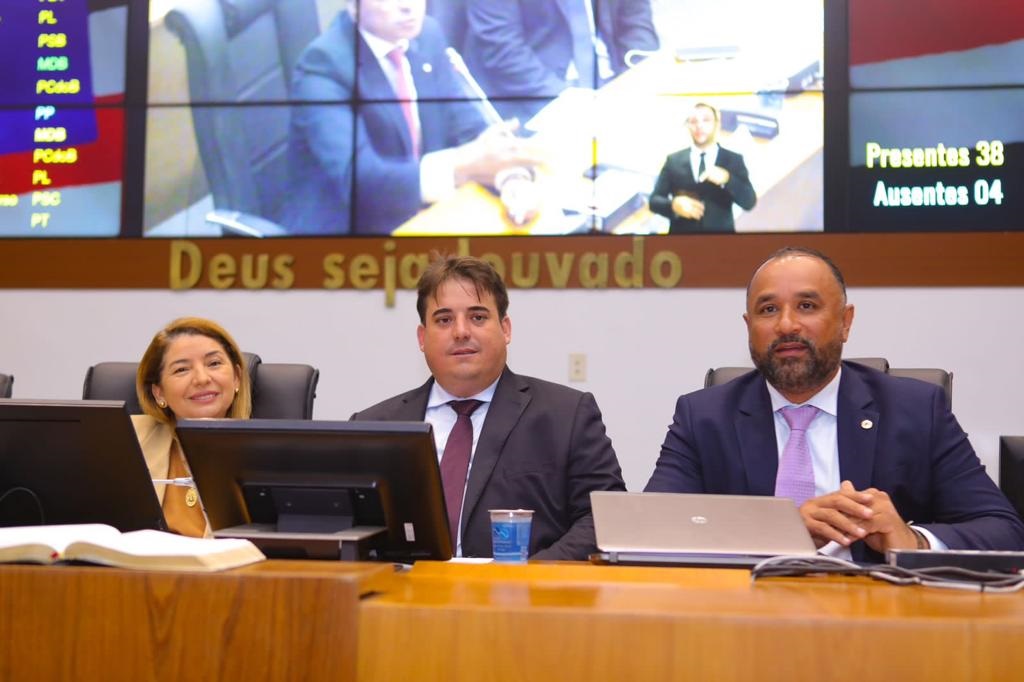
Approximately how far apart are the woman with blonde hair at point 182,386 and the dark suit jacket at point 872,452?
1194 millimetres

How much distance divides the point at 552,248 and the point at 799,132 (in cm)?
112

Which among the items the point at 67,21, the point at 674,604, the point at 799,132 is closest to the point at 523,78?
the point at 799,132

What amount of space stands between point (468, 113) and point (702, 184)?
104cm

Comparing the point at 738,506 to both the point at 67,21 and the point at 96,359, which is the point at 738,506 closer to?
the point at 96,359

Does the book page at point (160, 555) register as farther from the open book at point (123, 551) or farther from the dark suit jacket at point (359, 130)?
the dark suit jacket at point (359, 130)

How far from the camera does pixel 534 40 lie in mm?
4473

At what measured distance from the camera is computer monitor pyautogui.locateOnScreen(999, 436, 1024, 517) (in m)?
2.78

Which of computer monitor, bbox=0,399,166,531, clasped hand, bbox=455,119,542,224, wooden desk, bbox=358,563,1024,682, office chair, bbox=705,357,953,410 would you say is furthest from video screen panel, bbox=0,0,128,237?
wooden desk, bbox=358,563,1024,682

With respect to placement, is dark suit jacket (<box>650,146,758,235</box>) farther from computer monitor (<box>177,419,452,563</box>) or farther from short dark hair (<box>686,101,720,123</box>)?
computer monitor (<box>177,419,452,563</box>)

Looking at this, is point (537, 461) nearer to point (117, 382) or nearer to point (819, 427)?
point (819, 427)

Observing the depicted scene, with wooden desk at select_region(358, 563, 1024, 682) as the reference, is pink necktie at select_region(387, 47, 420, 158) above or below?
above

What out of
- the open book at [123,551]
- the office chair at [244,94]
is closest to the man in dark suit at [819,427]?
the open book at [123,551]

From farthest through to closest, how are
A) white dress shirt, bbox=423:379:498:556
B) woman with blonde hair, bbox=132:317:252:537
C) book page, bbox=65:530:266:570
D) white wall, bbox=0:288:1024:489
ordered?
white wall, bbox=0:288:1024:489 → woman with blonde hair, bbox=132:317:252:537 → white dress shirt, bbox=423:379:498:556 → book page, bbox=65:530:266:570

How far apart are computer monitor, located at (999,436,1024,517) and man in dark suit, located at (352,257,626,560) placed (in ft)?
3.62
